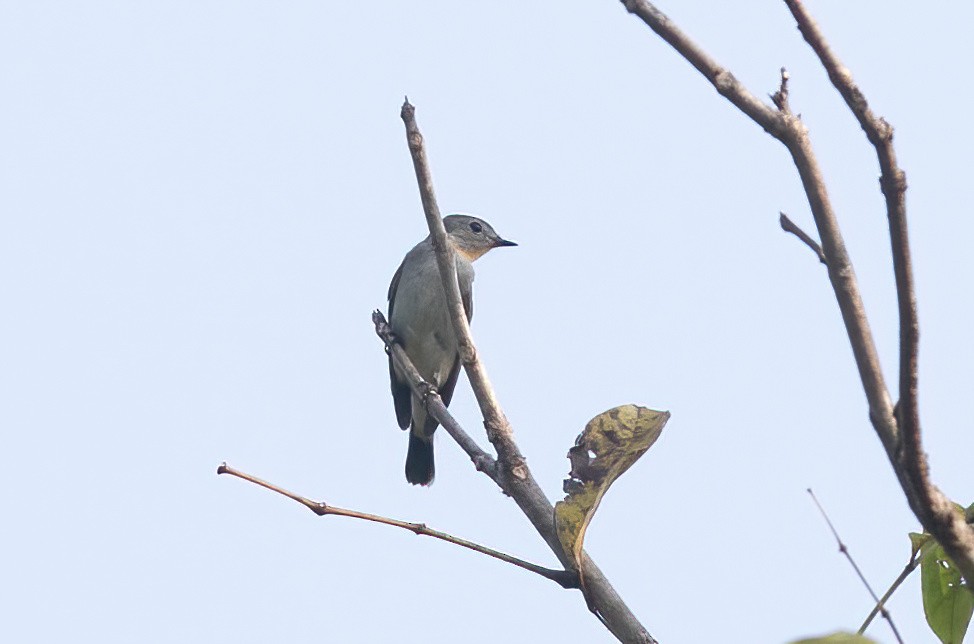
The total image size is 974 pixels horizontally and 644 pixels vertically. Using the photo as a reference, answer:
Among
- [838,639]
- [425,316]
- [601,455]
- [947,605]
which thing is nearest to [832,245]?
[838,639]

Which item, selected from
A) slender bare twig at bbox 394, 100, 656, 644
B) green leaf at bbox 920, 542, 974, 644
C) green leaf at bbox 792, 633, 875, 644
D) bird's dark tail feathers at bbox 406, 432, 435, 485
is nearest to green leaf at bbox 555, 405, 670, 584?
slender bare twig at bbox 394, 100, 656, 644

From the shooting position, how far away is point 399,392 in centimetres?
1136

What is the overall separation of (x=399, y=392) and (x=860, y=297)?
31.4ft

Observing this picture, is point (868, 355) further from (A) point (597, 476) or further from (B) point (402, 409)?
(B) point (402, 409)

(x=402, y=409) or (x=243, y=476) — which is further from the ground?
(x=402, y=409)

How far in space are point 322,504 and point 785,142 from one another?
4.86ft

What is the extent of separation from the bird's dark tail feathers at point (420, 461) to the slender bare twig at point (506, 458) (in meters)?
7.66

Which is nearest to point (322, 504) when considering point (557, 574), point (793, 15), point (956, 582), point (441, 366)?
point (557, 574)

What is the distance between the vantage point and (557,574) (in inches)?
120

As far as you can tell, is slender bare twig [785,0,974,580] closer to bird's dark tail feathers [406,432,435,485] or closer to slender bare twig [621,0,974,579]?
slender bare twig [621,0,974,579]

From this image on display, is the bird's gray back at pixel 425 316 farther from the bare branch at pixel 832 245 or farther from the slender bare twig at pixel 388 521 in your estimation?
the bare branch at pixel 832 245

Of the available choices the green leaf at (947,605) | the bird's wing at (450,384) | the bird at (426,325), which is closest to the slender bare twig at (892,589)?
the green leaf at (947,605)

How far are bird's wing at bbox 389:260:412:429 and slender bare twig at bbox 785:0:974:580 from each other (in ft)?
30.6

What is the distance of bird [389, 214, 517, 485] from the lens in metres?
10.5
